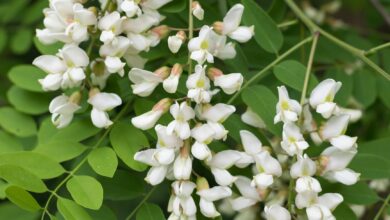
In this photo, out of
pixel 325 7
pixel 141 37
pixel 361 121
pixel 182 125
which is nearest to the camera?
pixel 182 125

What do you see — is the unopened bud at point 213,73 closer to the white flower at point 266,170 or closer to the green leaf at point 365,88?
the white flower at point 266,170

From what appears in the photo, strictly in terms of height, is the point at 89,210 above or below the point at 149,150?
below

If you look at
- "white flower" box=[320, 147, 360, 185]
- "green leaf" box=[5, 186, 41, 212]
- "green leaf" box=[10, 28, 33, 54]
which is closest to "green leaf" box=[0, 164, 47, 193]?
"green leaf" box=[5, 186, 41, 212]

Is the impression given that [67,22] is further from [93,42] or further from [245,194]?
[245,194]

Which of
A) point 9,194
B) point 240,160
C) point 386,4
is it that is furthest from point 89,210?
point 386,4

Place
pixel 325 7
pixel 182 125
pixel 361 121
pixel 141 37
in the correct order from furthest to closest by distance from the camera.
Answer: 1. pixel 325 7
2. pixel 361 121
3. pixel 141 37
4. pixel 182 125

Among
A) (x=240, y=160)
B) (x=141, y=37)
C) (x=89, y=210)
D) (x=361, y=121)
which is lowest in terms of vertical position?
(x=361, y=121)

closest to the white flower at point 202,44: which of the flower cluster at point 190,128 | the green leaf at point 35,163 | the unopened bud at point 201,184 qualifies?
the flower cluster at point 190,128

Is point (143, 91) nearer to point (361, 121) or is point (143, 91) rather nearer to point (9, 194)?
point (9, 194)

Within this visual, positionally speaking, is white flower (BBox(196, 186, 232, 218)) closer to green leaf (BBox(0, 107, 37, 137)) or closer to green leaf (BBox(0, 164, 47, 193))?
green leaf (BBox(0, 164, 47, 193))
